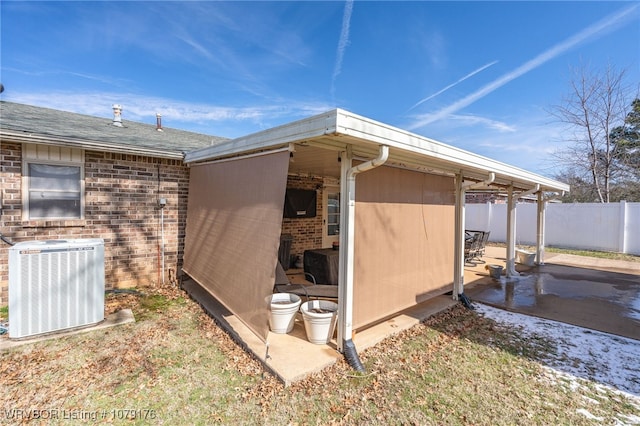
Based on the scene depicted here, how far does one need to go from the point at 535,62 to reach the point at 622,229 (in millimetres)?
7517

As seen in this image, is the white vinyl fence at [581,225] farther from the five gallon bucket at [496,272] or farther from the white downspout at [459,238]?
the white downspout at [459,238]

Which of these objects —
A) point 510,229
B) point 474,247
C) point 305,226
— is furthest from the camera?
point 474,247

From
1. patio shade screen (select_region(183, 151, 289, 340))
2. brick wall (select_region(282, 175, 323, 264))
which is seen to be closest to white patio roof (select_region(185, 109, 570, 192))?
patio shade screen (select_region(183, 151, 289, 340))

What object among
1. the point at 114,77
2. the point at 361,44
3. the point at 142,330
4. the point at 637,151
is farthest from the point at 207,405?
the point at 637,151

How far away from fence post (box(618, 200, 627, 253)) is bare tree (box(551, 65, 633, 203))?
5396 mm

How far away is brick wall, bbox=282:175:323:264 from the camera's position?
7895mm

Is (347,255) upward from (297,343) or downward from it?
upward

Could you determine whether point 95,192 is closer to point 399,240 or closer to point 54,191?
point 54,191

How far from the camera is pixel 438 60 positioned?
1070cm

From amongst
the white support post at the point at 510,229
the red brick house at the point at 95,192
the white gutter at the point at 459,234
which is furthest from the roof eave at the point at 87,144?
the white support post at the point at 510,229

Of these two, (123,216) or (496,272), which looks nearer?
(123,216)

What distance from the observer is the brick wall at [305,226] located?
7.89m

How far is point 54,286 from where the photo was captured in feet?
12.6

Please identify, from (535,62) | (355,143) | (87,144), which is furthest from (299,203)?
(535,62)
